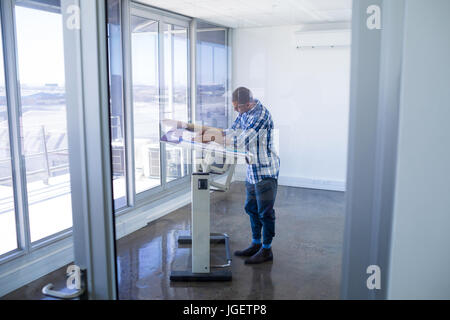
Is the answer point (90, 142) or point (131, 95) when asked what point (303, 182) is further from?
point (131, 95)

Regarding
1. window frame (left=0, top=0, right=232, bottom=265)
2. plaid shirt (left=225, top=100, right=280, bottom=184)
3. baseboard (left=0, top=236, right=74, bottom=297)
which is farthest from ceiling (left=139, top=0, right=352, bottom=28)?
baseboard (left=0, top=236, right=74, bottom=297)

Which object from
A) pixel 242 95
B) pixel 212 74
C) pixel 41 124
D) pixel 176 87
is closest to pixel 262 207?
pixel 242 95

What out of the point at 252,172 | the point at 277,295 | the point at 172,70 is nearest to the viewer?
the point at 277,295

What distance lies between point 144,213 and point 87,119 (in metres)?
1.19

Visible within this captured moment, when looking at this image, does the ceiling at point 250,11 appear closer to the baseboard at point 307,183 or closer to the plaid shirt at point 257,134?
the plaid shirt at point 257,134

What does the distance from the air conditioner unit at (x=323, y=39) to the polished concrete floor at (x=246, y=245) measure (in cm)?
80

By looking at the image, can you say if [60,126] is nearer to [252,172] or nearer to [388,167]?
[252,172]

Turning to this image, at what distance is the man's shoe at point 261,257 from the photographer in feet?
10.2

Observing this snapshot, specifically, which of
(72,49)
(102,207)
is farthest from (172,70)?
(102,207)

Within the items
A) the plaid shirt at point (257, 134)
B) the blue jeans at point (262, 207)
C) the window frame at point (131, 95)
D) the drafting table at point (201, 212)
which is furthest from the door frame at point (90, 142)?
the blue jeans at point (262, 207)

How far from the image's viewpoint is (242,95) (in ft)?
9.37

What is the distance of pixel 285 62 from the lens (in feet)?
9.06

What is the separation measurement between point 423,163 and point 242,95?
1.44 metres

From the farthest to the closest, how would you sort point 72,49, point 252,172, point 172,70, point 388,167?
point 172,70, point 252,172, point 72,49, point 388,167
